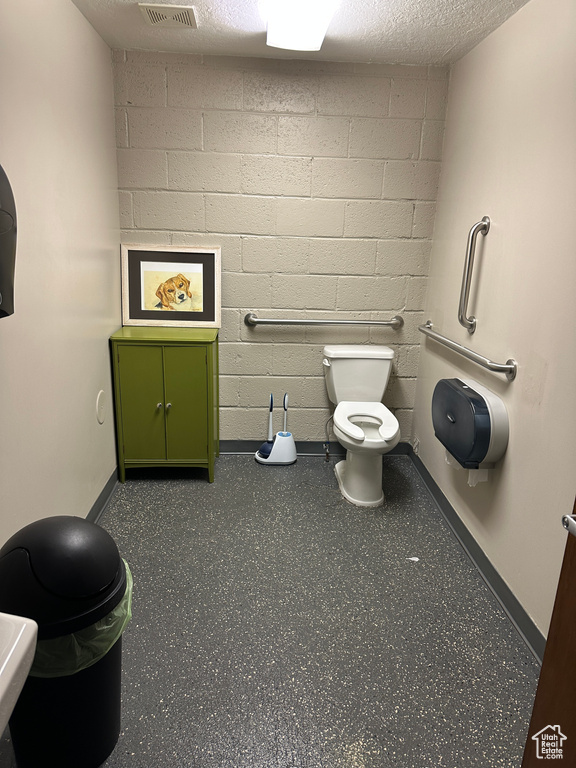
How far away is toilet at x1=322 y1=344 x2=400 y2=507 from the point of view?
2.56m

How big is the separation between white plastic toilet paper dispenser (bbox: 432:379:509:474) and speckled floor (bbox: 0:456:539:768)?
523 millimetres

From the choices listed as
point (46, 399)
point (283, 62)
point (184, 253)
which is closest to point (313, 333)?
point (184, 253)

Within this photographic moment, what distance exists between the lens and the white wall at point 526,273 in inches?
64.0

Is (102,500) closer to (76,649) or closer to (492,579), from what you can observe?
(76,649)

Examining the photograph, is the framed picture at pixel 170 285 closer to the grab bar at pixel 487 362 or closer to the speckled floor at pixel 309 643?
the speckled floor at pixel 309 643

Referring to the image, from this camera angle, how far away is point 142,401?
9.02 ft

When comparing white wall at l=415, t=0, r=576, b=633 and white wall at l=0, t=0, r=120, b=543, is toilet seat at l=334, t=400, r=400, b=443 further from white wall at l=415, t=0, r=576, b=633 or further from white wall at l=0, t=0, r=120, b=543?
white wall at l=0, t=0, r=120, b=543

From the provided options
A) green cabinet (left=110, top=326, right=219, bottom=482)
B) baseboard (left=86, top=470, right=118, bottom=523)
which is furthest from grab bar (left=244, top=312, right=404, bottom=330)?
baseboard (left=86, top=470, right=118, bottom=523)

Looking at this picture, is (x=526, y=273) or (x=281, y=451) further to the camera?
(x=281, y=451)

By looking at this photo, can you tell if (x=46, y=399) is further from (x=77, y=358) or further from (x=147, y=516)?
(x=147, y=516)

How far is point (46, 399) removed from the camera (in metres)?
1.85

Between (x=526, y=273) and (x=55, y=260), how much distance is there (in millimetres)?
1767

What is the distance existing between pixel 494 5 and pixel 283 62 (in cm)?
114

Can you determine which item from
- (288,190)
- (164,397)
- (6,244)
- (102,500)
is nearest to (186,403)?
(164,397)
